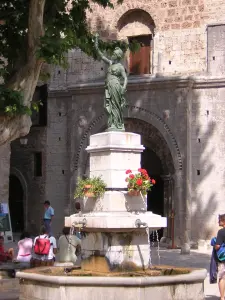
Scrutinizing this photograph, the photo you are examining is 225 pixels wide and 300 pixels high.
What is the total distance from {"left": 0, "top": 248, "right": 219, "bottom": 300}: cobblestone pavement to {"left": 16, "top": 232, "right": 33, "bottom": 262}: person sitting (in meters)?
0.97

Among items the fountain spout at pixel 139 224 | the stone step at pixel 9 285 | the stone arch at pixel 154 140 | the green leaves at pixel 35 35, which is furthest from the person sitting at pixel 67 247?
the stone arch at pixel 154 140

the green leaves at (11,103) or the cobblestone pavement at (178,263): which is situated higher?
the green leaves at (11,103)

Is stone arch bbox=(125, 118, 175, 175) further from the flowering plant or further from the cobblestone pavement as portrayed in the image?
the flowering plant

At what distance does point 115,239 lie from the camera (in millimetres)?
10266

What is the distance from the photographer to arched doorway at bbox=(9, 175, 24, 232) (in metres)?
25.4

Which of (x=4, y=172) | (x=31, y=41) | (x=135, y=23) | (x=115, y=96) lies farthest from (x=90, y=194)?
(x=135, y=23)

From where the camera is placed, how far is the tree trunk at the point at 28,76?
12.0 metres

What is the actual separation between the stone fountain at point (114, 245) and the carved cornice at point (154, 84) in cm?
949

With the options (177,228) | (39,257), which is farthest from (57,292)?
(177,228)

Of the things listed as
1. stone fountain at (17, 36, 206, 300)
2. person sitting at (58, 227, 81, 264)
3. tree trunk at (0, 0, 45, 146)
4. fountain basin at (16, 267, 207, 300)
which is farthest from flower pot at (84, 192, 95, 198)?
person sitting at (58, 227, 81, 264)

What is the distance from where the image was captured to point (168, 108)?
2100 cm

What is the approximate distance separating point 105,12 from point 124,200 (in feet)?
42.7

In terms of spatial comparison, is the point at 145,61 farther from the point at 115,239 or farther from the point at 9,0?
the point at 115,239

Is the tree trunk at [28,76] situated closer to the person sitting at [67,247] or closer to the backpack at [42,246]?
the backpack at [42,246]
